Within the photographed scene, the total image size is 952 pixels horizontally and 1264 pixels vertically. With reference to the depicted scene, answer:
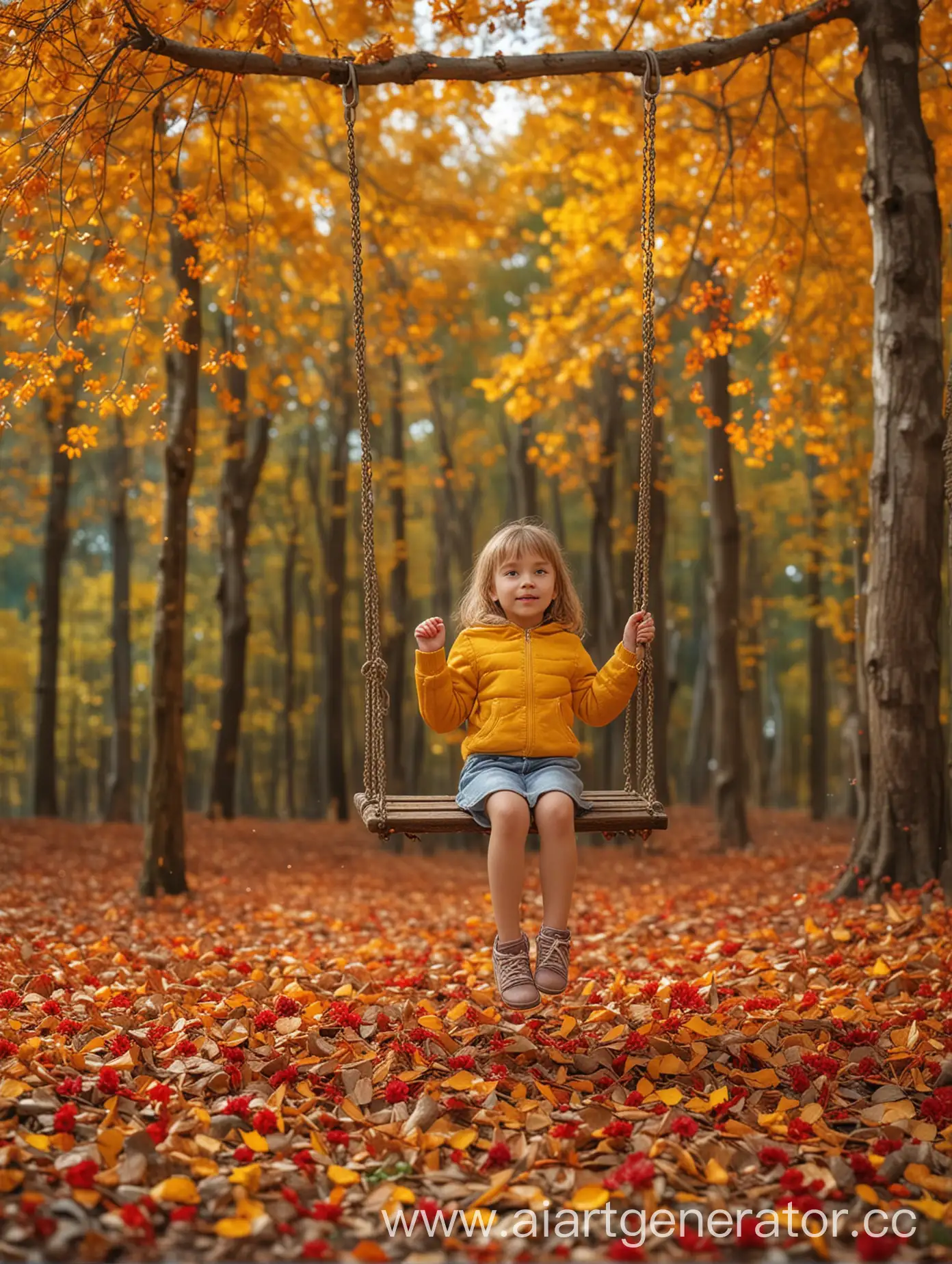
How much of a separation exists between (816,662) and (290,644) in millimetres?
8405

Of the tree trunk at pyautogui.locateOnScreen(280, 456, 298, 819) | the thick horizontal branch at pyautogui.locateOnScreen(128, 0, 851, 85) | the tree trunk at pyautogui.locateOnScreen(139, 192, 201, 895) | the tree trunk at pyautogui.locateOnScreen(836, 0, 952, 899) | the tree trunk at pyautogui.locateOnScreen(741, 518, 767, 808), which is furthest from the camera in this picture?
the tree trunk at pyautogui.locateOnScreen(741, 518, 767, 808)

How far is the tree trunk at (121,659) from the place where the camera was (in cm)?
1375

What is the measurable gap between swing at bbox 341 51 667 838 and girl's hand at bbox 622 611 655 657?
0.05 meters

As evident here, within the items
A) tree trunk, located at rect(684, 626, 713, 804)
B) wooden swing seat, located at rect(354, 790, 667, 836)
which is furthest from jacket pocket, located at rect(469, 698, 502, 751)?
tree trunk, located at rect(684, 626, 713, 804)

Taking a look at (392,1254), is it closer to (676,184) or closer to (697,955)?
(697,955)

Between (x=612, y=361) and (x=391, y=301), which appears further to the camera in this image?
(x=612, y=361)

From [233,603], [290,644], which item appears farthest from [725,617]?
[290,644]

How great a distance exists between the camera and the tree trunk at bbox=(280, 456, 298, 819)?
17578 millimetres

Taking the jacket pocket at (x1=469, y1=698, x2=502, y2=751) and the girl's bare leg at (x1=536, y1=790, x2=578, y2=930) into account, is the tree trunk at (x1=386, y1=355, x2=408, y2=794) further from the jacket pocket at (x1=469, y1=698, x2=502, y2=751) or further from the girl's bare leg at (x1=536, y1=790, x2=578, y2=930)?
the girl's bare leg at (x1=536, y1=790, x2=578, y2=930)

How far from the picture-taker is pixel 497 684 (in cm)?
391

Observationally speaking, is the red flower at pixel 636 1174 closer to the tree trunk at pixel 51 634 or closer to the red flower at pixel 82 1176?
the red flower at pixel 82 1176

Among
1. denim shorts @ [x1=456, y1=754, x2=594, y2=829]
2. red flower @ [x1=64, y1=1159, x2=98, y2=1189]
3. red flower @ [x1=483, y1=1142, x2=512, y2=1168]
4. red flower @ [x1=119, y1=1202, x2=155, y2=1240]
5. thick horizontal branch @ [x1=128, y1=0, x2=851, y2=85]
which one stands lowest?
red flower @ [x1=483, y1=1142, x2=512, y2=1168]

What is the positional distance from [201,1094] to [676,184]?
8622 mm

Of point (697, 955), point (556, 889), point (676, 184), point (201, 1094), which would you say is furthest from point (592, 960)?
point (676, 184)
